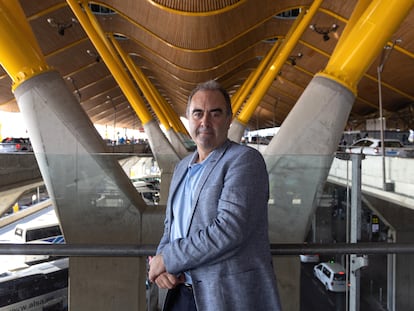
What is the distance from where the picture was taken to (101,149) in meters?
6.19

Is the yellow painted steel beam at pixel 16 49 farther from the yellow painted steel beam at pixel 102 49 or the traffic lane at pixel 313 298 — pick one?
the yellow painted steel beam at pixel 102 49

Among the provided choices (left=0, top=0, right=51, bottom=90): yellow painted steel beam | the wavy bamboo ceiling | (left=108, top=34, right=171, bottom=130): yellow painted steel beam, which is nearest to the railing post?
(left=0, top=0, right=51, bottom=90): yellow painted steel beam

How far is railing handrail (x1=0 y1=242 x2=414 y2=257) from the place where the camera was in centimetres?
246

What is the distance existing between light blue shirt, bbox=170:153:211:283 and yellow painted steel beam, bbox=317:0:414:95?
14.1 ft

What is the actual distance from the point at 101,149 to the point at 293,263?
394 centimetres

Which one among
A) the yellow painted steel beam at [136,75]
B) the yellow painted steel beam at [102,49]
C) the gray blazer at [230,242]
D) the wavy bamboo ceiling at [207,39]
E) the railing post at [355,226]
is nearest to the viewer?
the gray blazer at [230,242]

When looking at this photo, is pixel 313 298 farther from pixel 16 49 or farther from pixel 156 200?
pixel 16 49

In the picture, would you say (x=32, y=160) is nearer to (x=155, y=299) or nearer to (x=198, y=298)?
(x=155, y=299)

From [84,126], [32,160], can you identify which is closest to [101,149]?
[84,126]

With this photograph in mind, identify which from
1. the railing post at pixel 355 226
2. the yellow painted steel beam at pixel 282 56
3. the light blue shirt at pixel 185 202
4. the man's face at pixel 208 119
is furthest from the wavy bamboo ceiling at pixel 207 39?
the light blue shirt at pixel 185 202

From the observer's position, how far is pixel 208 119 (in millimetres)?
1904

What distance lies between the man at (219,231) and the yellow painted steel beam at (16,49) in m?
4.82

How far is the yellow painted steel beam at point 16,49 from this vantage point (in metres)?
5.57

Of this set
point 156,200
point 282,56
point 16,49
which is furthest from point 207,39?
point 156,200
